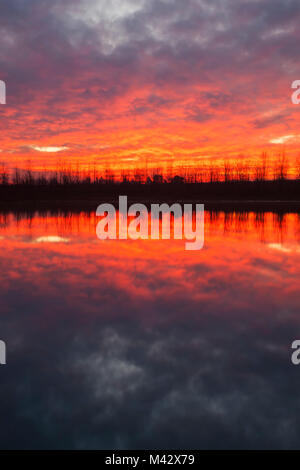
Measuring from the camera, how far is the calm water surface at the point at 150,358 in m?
2.57

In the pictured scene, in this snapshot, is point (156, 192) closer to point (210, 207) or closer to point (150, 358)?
point (210, 207)

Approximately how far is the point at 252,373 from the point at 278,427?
67 cm

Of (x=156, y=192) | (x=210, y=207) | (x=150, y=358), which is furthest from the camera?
(x=156, y=192)

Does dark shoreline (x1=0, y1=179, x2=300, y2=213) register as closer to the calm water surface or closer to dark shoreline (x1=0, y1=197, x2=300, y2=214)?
dark shoreline (x1=0, y1=197, x2=300, y2=214)

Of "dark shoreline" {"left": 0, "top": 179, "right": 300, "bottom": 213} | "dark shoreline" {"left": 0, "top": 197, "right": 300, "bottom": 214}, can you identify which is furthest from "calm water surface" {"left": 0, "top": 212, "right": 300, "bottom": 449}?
"dark shoreline" {"left": 0, "top": 179, "right": 300, "bottom": 213}

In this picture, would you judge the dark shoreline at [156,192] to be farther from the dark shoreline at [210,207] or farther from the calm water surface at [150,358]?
the calm water surface at [150,358]

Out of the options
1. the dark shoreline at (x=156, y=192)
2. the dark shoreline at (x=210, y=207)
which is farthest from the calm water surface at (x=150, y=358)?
the dark shoreline at (x=156, y=192)

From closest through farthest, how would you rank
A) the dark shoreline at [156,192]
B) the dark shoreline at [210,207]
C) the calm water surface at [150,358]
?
the calm water surface at [150,358] < the dark shoreline at [210,207] < the dark shoreline at [156,192]

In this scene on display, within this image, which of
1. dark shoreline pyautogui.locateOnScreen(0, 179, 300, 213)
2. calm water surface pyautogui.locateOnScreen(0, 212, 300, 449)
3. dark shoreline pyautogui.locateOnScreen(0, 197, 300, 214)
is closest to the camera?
calm water surface pyautogui.locateOnScreen(0, 212, 300, 449)

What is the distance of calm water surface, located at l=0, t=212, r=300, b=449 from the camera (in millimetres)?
2572

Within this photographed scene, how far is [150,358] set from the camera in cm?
350

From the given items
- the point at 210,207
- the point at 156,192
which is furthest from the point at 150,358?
the point at 156,192
